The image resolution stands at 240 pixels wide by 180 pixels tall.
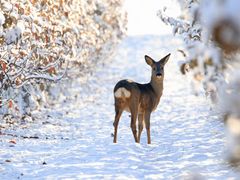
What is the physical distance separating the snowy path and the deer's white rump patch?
3.12 feet

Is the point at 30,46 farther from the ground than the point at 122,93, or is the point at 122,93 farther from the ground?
the point at 30,46

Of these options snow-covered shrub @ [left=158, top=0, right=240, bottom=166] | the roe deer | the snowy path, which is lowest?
the snowy path

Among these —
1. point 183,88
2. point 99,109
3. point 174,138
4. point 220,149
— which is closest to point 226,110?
point 220,149

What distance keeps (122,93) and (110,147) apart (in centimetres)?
114

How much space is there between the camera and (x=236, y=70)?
3.08 meters

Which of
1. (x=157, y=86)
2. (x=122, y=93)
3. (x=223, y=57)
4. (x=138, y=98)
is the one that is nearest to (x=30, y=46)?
(x=122, y=93)

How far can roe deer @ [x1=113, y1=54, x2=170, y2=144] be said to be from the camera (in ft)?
33.5

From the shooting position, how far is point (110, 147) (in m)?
9.69

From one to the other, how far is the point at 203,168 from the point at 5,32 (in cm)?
451

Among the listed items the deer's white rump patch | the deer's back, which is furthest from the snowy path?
the deer's white rump patch

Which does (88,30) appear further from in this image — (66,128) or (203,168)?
(203,168)

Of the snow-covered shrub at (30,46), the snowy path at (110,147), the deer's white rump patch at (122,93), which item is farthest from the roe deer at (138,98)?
the snow-covered shrub at (30,46)

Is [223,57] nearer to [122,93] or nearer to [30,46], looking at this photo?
[122,93]

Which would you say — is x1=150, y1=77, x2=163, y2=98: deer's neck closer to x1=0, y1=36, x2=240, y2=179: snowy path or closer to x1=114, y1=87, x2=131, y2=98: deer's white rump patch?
x1=0, y1=36, x2=240, y2=179: snowy path
